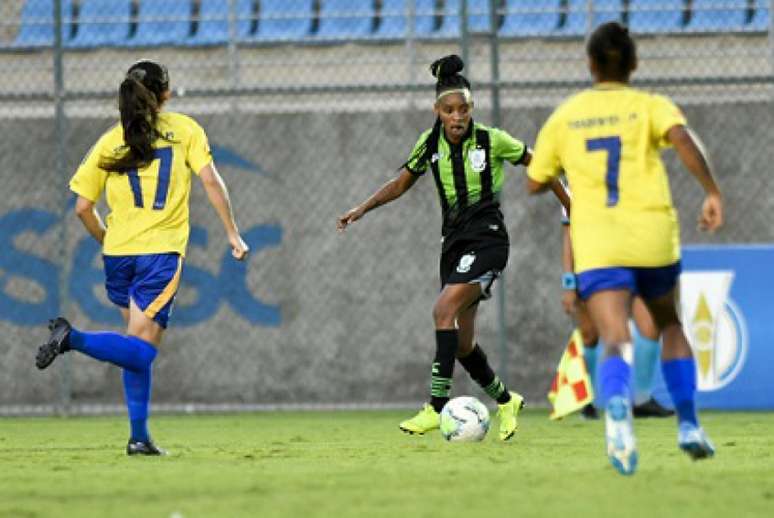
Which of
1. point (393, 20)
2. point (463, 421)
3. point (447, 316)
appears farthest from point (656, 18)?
point (463, 421)

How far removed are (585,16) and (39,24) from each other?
204 inches

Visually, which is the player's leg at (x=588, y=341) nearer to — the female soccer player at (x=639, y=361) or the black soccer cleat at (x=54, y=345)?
the female soccer player at (x=639, y=361)

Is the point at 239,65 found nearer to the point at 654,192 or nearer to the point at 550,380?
the point at 550,380

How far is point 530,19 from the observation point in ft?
57.3

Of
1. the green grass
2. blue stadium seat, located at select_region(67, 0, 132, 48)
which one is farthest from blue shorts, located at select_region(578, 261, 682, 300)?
blue stadium seat, located at select_region(67, 0, 132, 48)

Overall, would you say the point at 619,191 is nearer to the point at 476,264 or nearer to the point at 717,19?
the point at 476,264

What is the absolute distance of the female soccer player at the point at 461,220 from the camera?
10453 mm

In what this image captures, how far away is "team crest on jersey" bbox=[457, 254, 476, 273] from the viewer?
1050cm

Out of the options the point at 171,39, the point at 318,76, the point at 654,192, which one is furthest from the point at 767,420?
the point at 171,39

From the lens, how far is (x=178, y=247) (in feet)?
31.0

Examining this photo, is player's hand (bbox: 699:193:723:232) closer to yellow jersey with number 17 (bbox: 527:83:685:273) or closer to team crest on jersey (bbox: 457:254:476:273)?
yellow jersey with number 17 (bbox: 527:83:685:273)

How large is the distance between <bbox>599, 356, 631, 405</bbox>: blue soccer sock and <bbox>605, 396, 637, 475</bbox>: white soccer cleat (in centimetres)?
11

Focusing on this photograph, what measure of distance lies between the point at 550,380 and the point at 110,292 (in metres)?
6.11

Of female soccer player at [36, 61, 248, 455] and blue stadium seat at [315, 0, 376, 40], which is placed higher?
blue stadium seat at [315, 0, 376, 40]
